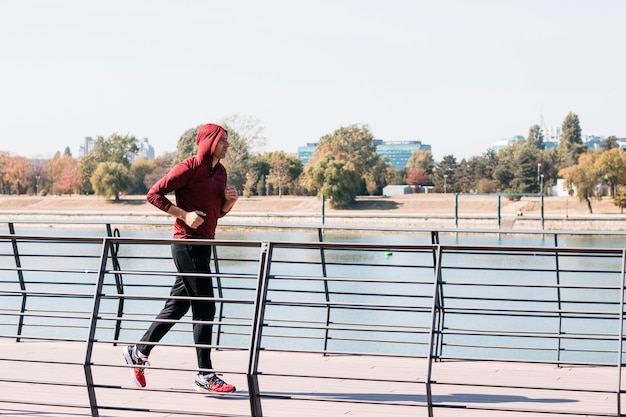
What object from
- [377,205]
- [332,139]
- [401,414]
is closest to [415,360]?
[401,414]

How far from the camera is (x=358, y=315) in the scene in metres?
27.2

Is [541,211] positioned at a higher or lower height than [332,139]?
lower

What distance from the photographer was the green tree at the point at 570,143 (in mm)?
125312

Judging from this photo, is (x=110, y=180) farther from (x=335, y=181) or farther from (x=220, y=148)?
(x=220, y=148)

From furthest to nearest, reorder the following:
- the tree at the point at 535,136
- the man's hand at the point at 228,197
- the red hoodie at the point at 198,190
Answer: the tree at the point at 535,136
the man's hand at the point at 228,197
the red hoodie at the point at 198,190

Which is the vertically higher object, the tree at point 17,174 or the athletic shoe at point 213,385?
the tree at point 17,174

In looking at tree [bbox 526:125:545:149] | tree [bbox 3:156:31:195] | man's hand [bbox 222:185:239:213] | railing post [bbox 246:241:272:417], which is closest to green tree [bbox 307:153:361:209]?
tree [bbox 3:156:31:195]

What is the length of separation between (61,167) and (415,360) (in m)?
116

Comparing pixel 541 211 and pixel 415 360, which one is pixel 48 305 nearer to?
pixel 415 360

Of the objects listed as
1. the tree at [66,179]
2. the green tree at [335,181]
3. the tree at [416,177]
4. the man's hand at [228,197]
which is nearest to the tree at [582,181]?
the green tree at [335,181]

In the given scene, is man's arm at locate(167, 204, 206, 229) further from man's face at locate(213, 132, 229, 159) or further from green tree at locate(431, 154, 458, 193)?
green tree at locate(431, 154, 458, 193)

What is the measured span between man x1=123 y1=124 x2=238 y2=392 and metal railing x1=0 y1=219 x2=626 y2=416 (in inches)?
6.5

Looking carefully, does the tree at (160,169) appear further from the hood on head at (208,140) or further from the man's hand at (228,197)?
the hood on head at (208,140)

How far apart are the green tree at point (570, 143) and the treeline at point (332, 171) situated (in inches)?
6.3
